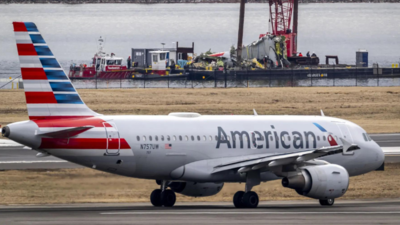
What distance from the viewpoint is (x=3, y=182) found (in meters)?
32.3

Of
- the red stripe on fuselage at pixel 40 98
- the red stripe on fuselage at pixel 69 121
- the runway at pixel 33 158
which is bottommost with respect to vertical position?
the runway at pixel 33 158

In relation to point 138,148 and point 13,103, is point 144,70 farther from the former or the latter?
point 138,148

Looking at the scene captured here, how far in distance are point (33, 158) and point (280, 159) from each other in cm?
1833

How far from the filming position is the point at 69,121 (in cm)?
2517

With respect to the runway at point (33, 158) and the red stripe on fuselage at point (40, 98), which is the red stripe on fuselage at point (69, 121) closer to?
the red stripe on fuselage at point (40, 98)

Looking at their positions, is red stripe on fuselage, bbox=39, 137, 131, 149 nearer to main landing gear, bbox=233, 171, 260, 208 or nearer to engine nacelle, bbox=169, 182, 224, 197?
engine nacelle, bbox=169, 182, 224, 197

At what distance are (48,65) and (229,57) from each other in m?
84.0

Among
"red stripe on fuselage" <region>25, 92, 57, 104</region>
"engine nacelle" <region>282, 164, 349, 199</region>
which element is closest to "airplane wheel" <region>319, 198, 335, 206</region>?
"engine nacelle" <region>282, 164, 349, 199</region>

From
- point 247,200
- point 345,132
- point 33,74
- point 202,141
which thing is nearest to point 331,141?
point 345,132

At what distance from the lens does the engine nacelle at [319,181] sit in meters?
26.6

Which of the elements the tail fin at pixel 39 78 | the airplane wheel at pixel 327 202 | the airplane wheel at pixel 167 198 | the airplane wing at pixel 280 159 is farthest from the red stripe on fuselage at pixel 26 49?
the airplane wheel at pixel 327 202

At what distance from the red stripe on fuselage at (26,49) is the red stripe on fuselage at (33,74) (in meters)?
0.56

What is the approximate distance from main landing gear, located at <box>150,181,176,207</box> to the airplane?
0.04 meters

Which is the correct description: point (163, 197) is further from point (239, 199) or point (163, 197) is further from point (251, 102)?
point (251, 102)
